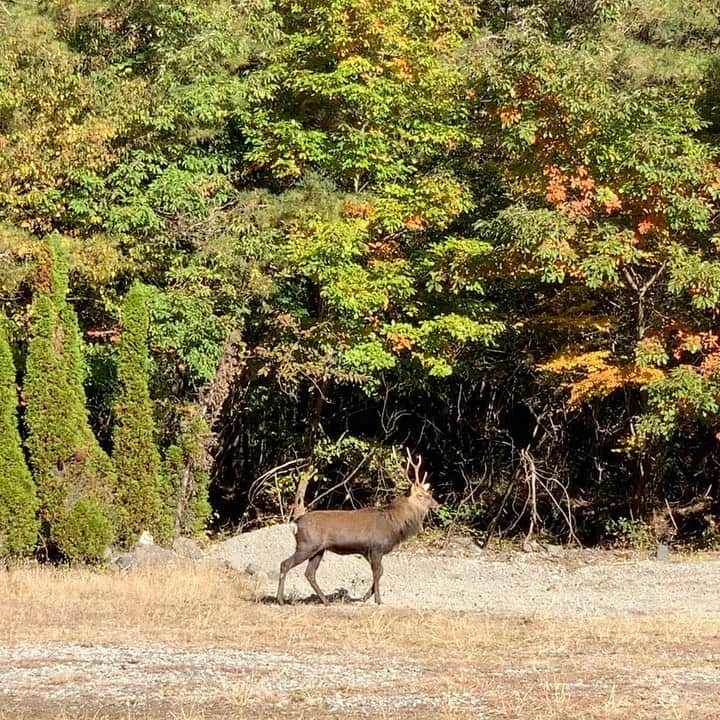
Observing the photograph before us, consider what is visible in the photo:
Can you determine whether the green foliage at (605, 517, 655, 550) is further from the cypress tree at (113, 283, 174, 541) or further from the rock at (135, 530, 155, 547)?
the rock at (135, 530, 155, 547)

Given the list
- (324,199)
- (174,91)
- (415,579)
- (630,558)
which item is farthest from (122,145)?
(630,558)

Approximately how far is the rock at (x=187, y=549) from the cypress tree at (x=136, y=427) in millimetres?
289

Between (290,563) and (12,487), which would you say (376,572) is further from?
(12,487)

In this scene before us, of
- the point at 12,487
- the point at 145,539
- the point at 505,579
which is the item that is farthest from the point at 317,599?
the point at 12,487

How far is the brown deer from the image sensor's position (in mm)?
14422

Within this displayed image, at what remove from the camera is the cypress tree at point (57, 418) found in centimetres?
1891

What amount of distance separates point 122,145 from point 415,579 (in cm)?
890

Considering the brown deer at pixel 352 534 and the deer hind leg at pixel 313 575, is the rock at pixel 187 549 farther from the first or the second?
the brown deer at pixel 352 534

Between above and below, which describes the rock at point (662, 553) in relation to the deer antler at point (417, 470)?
below

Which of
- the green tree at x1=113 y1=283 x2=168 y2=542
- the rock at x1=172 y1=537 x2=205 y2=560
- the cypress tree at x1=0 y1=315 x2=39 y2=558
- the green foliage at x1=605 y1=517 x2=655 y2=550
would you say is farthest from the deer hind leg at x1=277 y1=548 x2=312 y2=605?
the green foliage at x1=605 y1=517 x2=655 y2=550

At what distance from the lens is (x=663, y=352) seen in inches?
789

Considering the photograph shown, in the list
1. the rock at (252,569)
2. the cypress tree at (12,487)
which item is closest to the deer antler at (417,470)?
the rock at (252,569)

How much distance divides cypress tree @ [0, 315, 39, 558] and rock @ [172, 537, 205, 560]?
2.26 metres

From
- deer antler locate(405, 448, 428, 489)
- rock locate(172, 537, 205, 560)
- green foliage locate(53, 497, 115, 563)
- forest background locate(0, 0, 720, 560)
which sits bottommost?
rock locate(172, 537, 205, 560)
